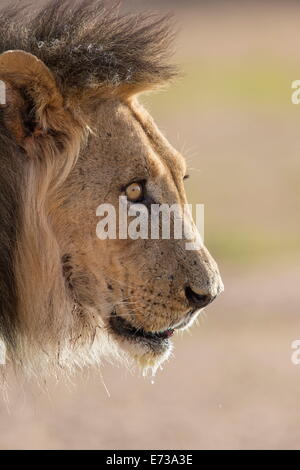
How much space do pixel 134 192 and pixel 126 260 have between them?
23 centimetres

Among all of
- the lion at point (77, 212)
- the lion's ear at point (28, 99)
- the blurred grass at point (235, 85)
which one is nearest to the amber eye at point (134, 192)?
the lion at point (77, 212)

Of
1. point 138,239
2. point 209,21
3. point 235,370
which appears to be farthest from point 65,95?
point 209,21

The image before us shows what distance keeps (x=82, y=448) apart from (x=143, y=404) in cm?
130

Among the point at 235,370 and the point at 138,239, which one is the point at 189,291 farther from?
the point at 235,370

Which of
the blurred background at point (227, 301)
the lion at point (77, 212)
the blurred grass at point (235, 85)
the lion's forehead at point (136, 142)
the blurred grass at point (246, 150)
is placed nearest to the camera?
the lion at point (77, 212)

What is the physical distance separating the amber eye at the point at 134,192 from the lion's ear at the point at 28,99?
309 mm

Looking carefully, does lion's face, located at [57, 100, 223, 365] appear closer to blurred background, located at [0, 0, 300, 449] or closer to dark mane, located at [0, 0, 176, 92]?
dark mane, located at [0, 0, 176, 92]

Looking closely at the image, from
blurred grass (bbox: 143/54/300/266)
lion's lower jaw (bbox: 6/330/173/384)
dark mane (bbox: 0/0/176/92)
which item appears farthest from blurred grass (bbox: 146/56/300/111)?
lion's lower jaw (bbox: 6/330/173/384)

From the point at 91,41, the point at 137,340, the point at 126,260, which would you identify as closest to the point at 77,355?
the point at 137,340

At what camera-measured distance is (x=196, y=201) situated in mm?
14164

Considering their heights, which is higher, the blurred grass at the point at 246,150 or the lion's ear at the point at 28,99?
the blurred grass at the point at 246,150

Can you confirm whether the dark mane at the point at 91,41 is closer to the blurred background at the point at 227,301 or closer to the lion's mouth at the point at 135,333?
the blurred background at the point at 227,301

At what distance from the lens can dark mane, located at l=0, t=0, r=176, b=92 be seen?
13.2 ft

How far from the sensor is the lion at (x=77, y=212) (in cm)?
399
